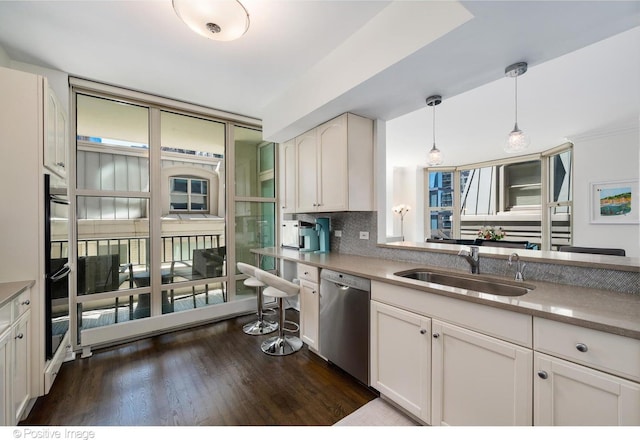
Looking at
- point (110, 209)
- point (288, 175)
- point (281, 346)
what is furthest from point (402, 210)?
point (110, 209)

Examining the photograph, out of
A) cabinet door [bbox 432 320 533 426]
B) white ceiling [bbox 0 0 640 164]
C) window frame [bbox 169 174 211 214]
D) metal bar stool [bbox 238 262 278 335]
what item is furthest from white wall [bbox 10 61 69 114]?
cabinet door [bbox 432 320 533 426]

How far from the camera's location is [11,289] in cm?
156

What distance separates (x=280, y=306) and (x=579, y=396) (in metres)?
2.08

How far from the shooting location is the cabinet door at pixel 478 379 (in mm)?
1203

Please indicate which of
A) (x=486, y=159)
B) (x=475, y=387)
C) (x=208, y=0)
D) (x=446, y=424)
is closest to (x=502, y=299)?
(x=475, y=387)

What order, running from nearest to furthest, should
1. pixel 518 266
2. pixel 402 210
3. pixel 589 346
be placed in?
pixel 589 346, pixel 518 266, pixel 402 210

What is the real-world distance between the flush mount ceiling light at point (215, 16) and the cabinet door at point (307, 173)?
4.42ft

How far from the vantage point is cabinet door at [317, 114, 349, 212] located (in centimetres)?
246

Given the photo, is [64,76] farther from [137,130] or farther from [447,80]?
[447,80]

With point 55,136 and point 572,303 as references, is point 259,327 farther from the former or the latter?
point 572,303

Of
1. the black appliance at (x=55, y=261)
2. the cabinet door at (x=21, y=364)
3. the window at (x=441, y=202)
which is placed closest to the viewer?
the cabinet door at (x=21, y=364)

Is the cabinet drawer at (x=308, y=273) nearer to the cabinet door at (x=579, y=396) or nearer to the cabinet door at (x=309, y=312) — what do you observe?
the cabinet door at (x=309, y=312)

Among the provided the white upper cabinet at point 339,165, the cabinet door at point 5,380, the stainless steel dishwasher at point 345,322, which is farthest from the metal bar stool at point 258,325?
the cabinet door at point 5,380

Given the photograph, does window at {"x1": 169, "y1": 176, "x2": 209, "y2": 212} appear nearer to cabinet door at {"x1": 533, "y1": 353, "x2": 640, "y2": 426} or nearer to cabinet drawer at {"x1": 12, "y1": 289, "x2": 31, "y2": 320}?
cabinet drawer at {"x1": 12, "y1": 289, "x2": 31, "y2": 320}
